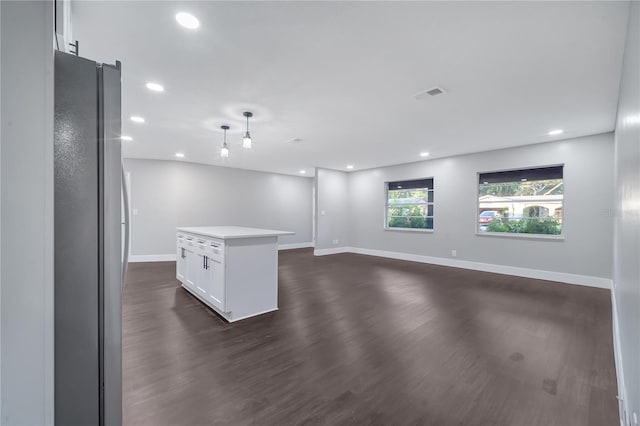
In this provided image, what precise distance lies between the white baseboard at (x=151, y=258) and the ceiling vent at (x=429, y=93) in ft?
22.3

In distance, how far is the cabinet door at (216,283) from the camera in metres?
2.98

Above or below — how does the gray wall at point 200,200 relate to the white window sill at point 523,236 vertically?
above

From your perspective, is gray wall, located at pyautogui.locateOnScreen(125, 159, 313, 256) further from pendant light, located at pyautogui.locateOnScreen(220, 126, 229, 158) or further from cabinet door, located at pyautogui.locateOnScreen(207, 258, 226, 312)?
cabinet door, located at pyautogui.locateOnScreen(207, 258, 226, 312)

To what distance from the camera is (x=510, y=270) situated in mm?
5297

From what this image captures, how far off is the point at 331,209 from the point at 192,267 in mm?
4852

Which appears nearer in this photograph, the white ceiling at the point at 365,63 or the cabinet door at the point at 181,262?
the white ceiling at the point at 365,63

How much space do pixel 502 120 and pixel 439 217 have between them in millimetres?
3047

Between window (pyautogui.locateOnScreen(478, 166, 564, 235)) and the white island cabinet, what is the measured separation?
15.8 feet

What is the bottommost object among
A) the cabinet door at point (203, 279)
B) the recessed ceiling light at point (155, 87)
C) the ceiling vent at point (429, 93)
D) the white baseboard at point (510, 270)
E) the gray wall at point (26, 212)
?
the white baseboard at point (510, 270)

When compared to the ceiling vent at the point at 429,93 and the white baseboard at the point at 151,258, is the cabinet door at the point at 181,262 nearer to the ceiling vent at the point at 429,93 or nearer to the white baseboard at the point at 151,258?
the white baseboard at the point at 151,258

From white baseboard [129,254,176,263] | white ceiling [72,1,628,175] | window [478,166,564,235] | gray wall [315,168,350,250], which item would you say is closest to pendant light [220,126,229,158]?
white ceiling [72,1,628,175]

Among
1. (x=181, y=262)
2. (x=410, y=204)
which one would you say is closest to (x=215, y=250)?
(x=181, y=262)

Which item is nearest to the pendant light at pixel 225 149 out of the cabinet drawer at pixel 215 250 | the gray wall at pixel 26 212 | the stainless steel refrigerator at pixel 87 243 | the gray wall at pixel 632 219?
the cabinet drawer at pixel 215 250

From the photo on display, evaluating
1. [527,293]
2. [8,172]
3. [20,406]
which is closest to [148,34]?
[8,172]
